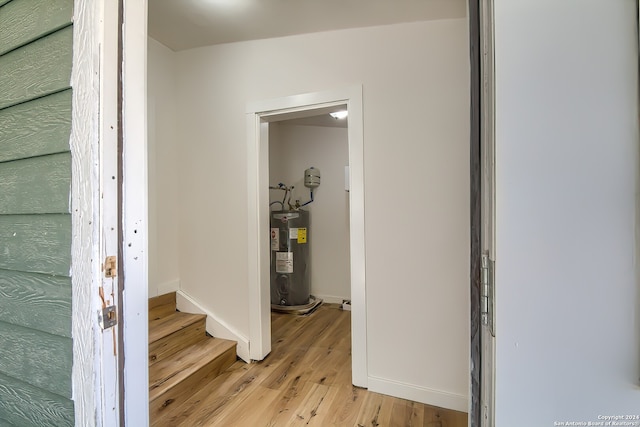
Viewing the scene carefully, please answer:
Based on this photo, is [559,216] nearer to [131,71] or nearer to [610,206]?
[610,206]

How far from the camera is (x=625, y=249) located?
1.22 feet

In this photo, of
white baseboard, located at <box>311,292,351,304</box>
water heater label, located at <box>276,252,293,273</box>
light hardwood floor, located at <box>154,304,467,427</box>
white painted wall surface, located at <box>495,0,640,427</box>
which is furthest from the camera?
white baseboard, located at <box>311,292,351,304</box>

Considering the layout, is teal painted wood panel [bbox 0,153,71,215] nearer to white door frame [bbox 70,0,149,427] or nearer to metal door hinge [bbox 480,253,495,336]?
white door frame [bbox 70,0,149,427]

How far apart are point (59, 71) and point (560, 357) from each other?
1235mm

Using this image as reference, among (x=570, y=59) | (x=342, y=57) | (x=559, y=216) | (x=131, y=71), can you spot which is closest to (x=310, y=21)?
(x=342, y=57)

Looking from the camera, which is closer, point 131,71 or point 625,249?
point 625,249

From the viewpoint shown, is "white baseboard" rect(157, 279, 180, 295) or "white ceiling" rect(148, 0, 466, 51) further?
"white baseboard" rect(157, 279, 180, 295)

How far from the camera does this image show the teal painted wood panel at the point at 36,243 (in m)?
0.72

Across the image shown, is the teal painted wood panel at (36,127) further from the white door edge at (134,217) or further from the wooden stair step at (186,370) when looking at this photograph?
the wooden stair step at (186,370)

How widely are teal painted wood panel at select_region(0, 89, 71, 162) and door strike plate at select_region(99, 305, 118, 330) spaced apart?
16.7 inches

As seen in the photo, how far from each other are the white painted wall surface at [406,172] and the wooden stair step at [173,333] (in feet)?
1.34

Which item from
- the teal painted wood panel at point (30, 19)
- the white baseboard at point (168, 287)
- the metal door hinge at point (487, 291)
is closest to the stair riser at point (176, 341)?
the white baseboard at point (168, 287)

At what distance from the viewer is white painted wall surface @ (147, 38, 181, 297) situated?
7.18 feet

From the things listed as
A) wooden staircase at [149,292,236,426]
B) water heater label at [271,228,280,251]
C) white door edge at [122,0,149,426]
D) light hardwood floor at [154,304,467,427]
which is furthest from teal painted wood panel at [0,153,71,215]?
water heater label at [271,228,280,251]
